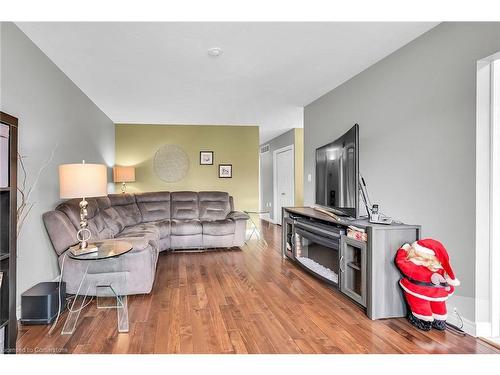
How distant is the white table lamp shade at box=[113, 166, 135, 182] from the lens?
5.42 meters

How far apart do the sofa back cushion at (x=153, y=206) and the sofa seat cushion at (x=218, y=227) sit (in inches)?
34.3

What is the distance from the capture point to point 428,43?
2367mm

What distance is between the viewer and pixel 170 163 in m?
5.96

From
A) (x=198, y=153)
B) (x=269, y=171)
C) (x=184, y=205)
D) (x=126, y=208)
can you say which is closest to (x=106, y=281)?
(x=126, y=208)

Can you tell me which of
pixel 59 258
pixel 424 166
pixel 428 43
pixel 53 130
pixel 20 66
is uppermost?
pixel 428 43

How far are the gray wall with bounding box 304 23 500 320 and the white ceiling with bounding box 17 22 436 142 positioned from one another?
0.24 m

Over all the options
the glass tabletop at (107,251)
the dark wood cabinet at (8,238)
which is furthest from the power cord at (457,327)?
the dark wood cabinet at (8,238)

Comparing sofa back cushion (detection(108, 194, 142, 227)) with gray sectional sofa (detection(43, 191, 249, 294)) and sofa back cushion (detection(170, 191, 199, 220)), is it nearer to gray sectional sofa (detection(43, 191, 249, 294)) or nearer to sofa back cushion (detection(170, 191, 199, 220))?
gray sectional sofa (detection(43, 191, 249, 294))

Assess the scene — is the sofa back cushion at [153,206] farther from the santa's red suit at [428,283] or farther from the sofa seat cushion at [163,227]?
the santa's red suit at [428,283]

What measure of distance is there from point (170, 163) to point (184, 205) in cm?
115

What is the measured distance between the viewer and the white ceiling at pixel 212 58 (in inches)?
90.5
